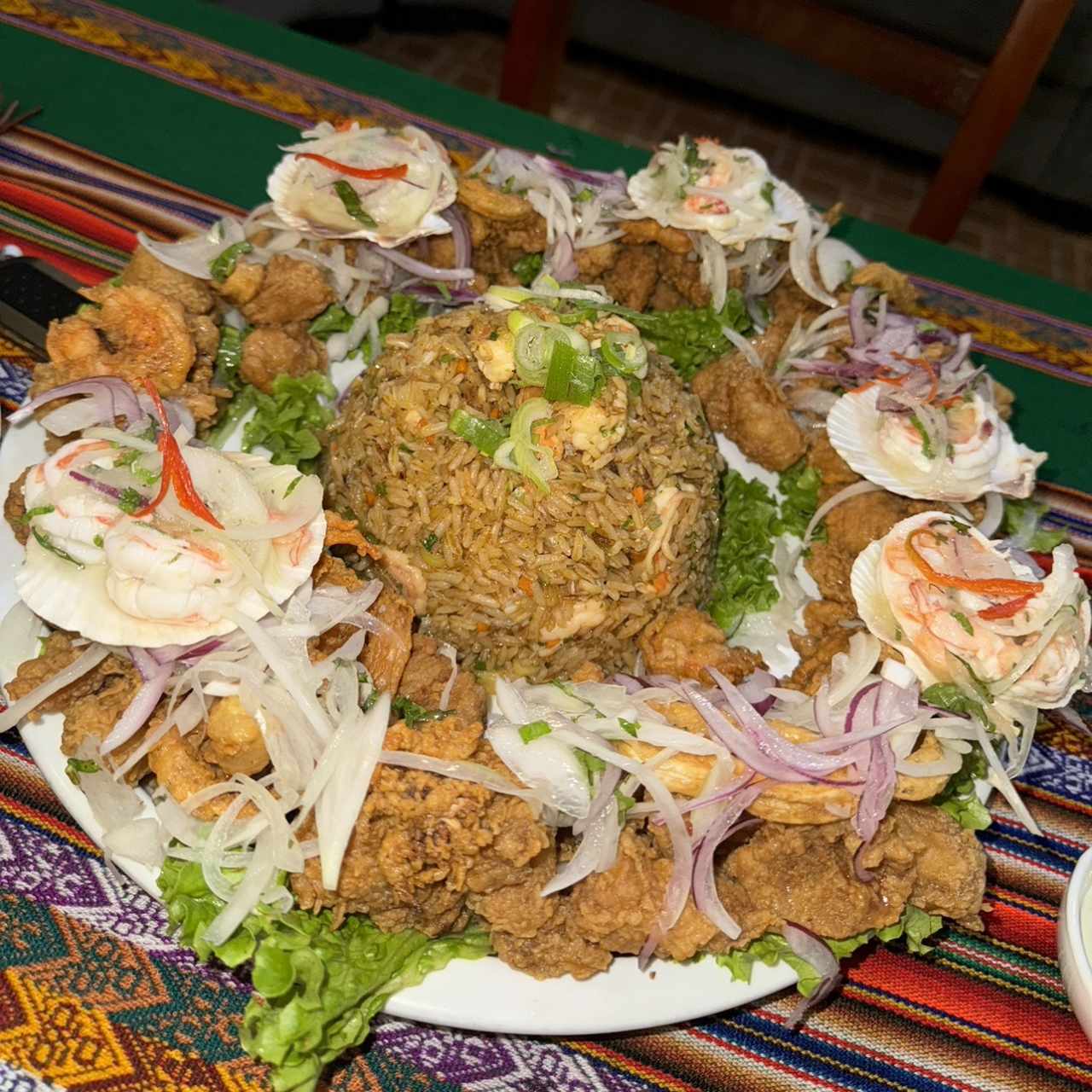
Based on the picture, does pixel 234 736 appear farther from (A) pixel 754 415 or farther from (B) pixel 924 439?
(B) pixel 924 439

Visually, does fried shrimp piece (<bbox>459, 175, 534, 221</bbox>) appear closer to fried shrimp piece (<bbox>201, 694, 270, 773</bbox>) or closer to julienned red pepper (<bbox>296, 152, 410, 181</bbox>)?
julienned red pepper (<bbox>296, 152, 410, 181</bbox>)

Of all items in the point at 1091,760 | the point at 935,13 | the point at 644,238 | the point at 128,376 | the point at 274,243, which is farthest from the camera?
the point at 935,13

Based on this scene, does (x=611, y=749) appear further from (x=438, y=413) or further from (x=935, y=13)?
(x=935, y=13)

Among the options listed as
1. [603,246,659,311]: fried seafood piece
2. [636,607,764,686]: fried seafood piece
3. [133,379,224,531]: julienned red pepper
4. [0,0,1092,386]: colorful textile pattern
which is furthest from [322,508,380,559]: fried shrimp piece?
[0,0,1092,386]: colorful textile pattern

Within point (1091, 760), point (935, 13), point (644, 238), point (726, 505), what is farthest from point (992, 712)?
point (935, 13)

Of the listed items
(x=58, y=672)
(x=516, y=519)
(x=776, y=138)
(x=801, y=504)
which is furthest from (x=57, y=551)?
(x=776, y=138)

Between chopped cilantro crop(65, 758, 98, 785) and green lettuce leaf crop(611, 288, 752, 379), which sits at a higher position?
green lettuce leaf crop(611, 288, 752, 379)
